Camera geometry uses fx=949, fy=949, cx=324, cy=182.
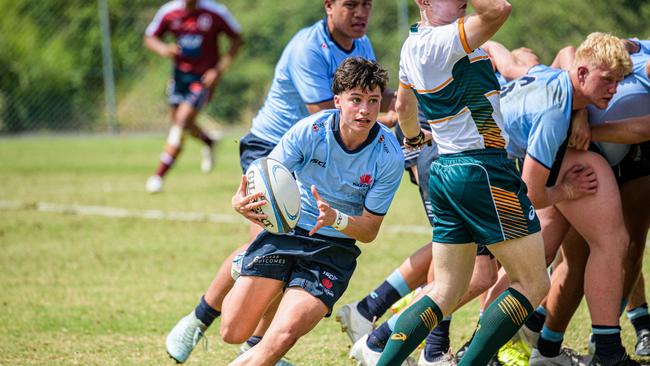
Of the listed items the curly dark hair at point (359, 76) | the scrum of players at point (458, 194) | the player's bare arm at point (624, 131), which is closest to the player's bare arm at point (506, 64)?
the scrum of players at point (458, 194)

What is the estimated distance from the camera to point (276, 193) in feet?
14.0

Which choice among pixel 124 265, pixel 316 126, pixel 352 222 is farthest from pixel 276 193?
pixel 124 265

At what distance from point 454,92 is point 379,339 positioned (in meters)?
1.34

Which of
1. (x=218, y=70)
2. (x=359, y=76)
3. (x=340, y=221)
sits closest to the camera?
(x=340, y=221)

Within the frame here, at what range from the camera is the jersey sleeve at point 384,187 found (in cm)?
459

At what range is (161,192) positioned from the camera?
1205 centimetres

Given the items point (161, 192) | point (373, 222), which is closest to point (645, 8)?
point (161, 192)

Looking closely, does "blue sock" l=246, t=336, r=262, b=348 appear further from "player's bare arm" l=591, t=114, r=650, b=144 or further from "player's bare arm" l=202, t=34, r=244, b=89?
"player's bare arm" l=202, t=34, r=244, b=89

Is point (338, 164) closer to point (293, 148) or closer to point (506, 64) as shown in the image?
point (293, 148)

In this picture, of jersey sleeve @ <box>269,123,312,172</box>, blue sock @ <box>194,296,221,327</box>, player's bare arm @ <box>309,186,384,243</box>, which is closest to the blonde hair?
player's bare arm @ <box>309,186,384,243</box>

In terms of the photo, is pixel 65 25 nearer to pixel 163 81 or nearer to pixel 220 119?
pixel 163 81

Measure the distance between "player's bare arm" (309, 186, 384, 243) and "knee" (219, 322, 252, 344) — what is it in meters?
0.67

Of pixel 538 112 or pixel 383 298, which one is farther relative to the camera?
pixel 383 298

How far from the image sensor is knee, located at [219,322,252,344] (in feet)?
15.3
